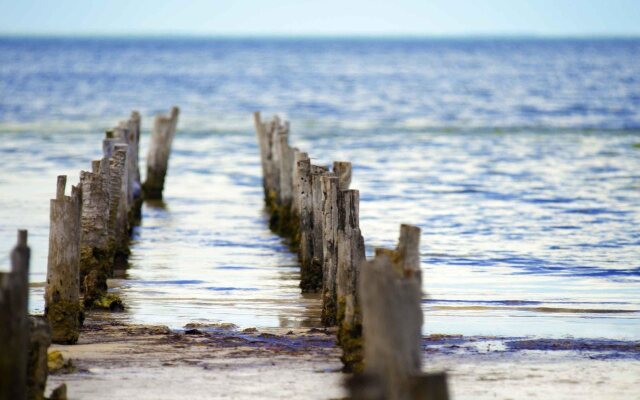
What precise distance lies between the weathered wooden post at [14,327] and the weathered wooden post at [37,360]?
50 centimetres

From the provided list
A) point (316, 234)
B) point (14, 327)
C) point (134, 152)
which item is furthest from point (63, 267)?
point (134, 152)

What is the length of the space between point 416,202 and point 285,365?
1226cm

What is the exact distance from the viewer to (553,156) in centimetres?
2967

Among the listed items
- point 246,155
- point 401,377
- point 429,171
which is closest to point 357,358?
point 401,377

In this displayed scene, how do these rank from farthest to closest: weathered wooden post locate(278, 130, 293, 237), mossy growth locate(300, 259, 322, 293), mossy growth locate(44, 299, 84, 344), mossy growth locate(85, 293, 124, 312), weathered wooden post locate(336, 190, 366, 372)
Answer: weathered wooden post locate(278, 130, 293, 237) → mossy growth locate(300, 259, 322, 293) → mossy growth locate(85, 293, 124, 312) → mossy growth locate(44, 299, 84, 344) → weathered wooden post locate(336, 190, 366, 372)

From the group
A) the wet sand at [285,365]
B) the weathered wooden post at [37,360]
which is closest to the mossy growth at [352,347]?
the wet sand at [285,365]

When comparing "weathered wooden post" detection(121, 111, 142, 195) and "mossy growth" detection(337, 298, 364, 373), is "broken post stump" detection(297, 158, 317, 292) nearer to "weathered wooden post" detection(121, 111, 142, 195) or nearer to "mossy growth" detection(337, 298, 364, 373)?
"mossy growth" detection(337, 298, 364, 373)

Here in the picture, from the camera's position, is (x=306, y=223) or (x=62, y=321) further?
(x=306, y=223)

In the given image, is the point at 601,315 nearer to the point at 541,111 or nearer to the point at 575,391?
the point at 575,391

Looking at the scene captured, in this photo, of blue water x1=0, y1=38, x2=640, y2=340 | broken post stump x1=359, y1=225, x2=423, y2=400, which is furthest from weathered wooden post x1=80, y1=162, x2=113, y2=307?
broken post stump x1=359, y1=225, x2=423, y2=400

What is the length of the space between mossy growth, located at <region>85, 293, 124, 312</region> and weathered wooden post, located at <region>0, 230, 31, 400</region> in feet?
14.5

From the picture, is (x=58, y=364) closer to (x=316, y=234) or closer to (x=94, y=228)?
(x=94, y=228)

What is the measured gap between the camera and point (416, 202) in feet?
67.9

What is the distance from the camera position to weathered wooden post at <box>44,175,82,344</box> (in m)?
9.12
